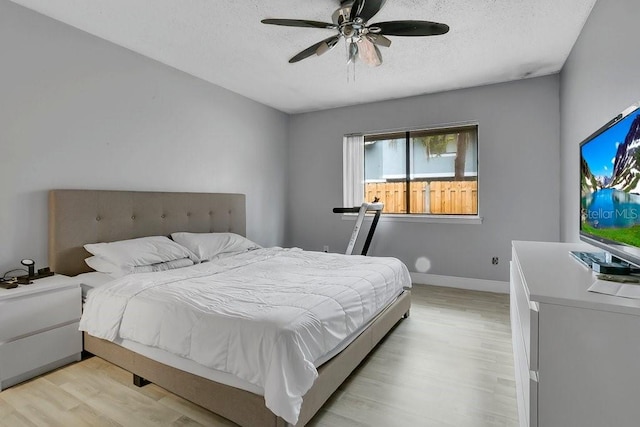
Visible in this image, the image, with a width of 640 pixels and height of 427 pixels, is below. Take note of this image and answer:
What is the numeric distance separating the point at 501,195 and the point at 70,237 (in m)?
4.39

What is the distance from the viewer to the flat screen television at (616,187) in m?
1.10

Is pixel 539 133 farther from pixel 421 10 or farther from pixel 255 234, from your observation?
pixel 255 234

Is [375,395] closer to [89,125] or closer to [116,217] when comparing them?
[116,217]

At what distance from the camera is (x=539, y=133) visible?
11.7 ft

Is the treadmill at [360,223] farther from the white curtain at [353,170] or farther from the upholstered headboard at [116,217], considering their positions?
the upholstered headboard at [116,217]

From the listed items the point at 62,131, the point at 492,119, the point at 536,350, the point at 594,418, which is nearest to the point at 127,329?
the point at 62,131

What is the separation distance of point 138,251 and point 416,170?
138 inches

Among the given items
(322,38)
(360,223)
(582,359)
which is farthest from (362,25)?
(360,223)

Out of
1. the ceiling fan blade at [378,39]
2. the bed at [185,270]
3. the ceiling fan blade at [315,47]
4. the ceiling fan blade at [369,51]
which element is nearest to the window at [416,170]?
the bed at [185,270]

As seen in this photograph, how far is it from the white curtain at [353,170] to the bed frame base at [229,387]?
107 inches

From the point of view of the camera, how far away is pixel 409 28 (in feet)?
6.79

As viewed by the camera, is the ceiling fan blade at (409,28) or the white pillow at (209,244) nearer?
the ceiling fan blade at (409,28)

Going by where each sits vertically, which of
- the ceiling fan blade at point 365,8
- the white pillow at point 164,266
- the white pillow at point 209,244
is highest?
the ceiling fan blade at point 365,8

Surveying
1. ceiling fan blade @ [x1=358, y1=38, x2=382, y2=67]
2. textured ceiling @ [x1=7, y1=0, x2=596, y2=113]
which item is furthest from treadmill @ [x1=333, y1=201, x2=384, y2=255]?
ceiling fan blade @ [x1=358, y1=38, x2=382, y2=67]
